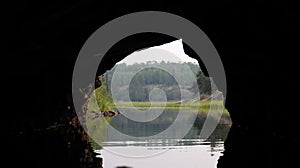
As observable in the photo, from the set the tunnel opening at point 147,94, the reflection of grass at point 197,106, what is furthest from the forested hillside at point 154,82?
the reflection of grass at point 197,106

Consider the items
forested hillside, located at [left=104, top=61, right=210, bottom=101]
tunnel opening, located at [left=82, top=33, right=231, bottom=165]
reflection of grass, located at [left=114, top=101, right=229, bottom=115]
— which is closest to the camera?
tunnel opening, located at [left=82, top=33, right=231, bottom=165]

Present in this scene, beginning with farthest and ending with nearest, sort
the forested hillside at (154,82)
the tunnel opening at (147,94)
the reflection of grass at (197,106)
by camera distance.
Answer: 1. the forested hillside at (154,82)
2. the reflection of grass at (197,106)
3. the tunnel opening at (147,94)

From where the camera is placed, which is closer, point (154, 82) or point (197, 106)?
point (197, 106)

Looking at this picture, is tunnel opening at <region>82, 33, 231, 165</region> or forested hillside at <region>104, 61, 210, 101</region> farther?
forested hillside at <region>104, 61, 210, 101</region>

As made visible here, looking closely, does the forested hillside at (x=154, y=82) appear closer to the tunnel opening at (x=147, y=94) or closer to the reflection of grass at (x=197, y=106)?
the tunnel opening at (x=147, y=94)

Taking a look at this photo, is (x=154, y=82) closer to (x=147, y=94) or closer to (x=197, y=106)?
(x=147, y=94)

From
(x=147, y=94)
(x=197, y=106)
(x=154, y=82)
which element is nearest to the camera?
(x=197, y=106)

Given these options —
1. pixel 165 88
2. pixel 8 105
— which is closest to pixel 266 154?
pixel 8 105

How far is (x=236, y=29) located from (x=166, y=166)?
3660 mm

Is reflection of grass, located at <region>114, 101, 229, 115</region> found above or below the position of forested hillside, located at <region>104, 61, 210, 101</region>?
below

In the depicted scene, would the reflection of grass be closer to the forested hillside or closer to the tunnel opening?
the tunnel opening

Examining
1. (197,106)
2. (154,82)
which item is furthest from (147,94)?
(197,106)

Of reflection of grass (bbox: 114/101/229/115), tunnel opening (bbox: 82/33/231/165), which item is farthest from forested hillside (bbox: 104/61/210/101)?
reflection of grass (bbox: 114/101/229/115)

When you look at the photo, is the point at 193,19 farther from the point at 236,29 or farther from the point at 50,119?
the point at 50,119
